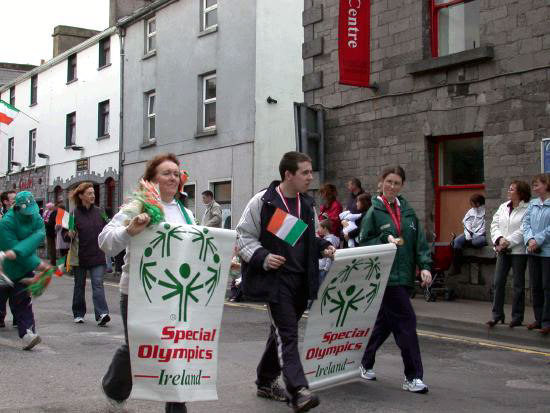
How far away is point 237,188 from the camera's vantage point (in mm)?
20422

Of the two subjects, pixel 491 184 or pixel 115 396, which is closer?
pixel 115 396

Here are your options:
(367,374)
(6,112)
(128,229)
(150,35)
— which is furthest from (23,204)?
(6,112)

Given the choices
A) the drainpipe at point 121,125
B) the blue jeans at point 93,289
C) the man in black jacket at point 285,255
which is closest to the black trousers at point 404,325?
the man in black jacket at point 285,255

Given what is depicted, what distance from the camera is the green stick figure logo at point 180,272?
469cm

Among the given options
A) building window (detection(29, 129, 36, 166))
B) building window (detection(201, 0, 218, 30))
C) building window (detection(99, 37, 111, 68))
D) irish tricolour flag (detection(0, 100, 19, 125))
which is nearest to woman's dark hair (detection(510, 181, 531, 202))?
building window (detection(201, 0, 218, 30))

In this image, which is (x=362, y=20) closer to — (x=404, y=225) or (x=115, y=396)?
(x=404, y=225)

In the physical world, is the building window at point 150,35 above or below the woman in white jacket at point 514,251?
above

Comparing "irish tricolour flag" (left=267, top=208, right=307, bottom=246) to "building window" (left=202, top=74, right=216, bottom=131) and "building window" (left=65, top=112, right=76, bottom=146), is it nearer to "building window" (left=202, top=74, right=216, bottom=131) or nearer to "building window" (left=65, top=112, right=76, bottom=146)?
"building window" (left=202, top=74, right=216, bottom=131)

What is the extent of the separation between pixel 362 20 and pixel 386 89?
1464 mm

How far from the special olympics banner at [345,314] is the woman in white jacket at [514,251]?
4.20 meters

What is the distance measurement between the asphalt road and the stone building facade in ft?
14.4

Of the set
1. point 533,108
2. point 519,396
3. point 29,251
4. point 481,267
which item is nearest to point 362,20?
point 533,108

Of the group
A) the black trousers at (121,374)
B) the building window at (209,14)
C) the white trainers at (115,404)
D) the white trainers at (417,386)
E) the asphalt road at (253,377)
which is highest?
the building window at (209,14)

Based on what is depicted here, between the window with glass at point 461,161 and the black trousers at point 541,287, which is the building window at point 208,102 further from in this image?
the black trousers at point 541,287
